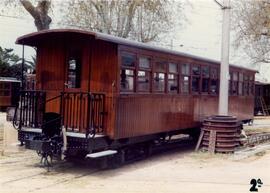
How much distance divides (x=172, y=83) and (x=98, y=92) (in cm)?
349

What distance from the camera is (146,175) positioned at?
10922mm

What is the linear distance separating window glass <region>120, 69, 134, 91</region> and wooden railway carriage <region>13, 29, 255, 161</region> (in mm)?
14

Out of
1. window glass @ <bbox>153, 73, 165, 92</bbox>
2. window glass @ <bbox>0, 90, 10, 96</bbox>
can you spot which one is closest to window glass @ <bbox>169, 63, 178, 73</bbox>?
window glass @ <bbox>153, 73, 165, 92</bbox>

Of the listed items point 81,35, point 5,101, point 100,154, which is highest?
point 81,35

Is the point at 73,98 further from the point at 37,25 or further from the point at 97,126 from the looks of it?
the point at 37,25

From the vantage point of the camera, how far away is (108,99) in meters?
11.3

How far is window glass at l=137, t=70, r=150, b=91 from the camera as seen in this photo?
12402mm

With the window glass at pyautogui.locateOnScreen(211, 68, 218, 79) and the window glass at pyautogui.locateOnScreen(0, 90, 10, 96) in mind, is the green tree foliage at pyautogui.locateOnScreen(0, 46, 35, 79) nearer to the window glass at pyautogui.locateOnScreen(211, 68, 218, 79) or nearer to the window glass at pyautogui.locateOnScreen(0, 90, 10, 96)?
the window glass at pyautogui.locateOnScreen(0, 90, 10, 96)

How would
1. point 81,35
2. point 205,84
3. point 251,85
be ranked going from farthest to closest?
point 251,85, point 205,84, point 81,35

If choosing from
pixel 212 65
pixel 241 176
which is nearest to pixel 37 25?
pixel 212 65

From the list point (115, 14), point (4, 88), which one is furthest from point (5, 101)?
point (115, 14)

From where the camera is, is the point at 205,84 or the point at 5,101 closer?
the point at 205,84

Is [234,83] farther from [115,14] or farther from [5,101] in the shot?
[5,101]

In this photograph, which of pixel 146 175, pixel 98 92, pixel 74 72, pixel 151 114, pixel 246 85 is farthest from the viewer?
pixel 246 85
